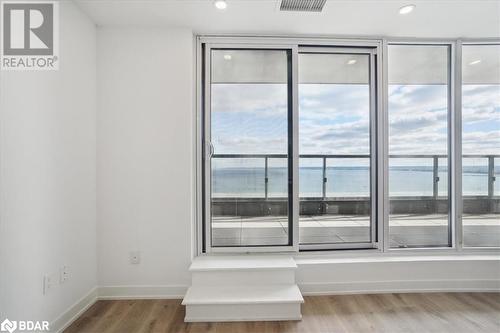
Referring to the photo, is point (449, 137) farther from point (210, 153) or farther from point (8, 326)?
point (8, 326)

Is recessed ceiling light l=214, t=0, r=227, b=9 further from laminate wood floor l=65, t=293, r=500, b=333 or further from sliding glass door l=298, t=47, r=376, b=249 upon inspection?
laminate wood floor l=65, t=293, r=500, b=333

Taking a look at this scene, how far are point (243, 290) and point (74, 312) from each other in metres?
1.45

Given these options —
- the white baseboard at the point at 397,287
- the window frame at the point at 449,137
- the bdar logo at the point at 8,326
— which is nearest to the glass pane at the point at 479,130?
the window frame at the point at 449,137

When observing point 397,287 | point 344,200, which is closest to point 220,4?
point 344,200

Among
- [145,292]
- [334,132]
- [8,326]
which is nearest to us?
[8,326]

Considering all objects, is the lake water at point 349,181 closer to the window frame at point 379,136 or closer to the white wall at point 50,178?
the window frame at point 379,136

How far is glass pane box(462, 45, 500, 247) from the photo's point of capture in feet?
8.85

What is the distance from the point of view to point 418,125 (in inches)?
107

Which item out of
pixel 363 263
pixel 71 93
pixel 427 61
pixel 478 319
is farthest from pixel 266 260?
pixel 427 61

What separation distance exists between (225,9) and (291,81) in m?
0.94

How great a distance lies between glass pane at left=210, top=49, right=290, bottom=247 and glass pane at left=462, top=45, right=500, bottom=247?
2.05m

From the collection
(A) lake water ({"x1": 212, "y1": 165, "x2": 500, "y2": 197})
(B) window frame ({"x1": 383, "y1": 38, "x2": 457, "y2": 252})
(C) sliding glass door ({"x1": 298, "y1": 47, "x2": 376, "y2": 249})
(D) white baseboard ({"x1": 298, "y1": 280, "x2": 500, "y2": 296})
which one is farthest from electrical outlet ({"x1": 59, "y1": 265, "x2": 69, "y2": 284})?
(B) window frame ({"x1": 383, "y1": 38, "x2": 457, "y2": 252})

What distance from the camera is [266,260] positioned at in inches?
94.8

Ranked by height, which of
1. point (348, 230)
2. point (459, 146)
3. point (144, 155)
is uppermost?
point (459, 146)
